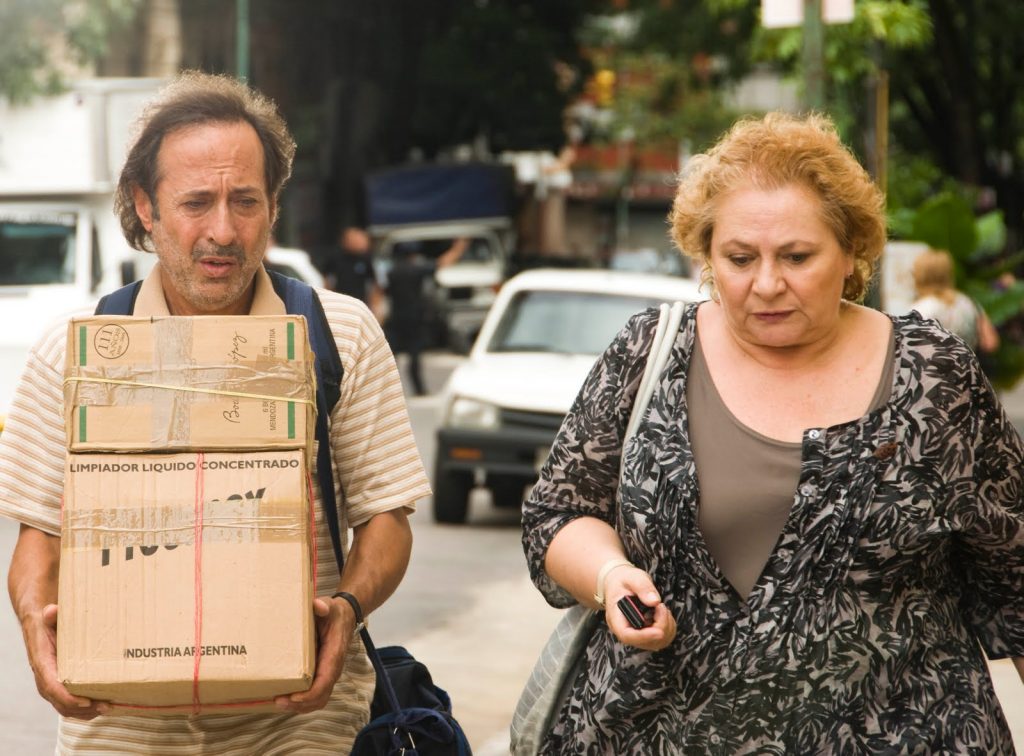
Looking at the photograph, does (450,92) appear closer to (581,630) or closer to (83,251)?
(83,251)

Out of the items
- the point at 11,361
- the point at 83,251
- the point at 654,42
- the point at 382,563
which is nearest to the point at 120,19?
the point at 654,42

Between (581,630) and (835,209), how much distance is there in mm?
851

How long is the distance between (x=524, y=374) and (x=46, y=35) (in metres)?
12.0

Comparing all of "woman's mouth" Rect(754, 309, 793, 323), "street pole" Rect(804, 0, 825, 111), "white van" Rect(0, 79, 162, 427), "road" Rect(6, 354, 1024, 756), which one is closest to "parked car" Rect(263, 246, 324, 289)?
"white van" Rect(0, 79, 162, 427)

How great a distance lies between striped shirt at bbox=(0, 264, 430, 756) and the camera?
2963mm

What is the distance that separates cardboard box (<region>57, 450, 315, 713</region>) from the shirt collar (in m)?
0.37

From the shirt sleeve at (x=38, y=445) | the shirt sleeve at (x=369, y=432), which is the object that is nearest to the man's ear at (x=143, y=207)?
the shirt sleeve at (x=38, y=445)

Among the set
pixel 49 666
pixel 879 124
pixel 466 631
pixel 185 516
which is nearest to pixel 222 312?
pixel 185 516

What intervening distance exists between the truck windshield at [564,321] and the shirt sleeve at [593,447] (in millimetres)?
8567

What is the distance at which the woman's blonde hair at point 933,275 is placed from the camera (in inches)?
454

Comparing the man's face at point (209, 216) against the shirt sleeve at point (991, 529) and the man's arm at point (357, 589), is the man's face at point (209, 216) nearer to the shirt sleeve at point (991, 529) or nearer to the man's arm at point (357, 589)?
the man's arm at point (357, 589)

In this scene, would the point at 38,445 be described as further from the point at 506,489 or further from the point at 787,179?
the point at 506,489

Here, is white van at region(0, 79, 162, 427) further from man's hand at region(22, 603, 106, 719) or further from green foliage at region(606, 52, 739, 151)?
green foliage at region(606, 52, 739, 151)

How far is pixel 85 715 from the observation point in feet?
8.98
